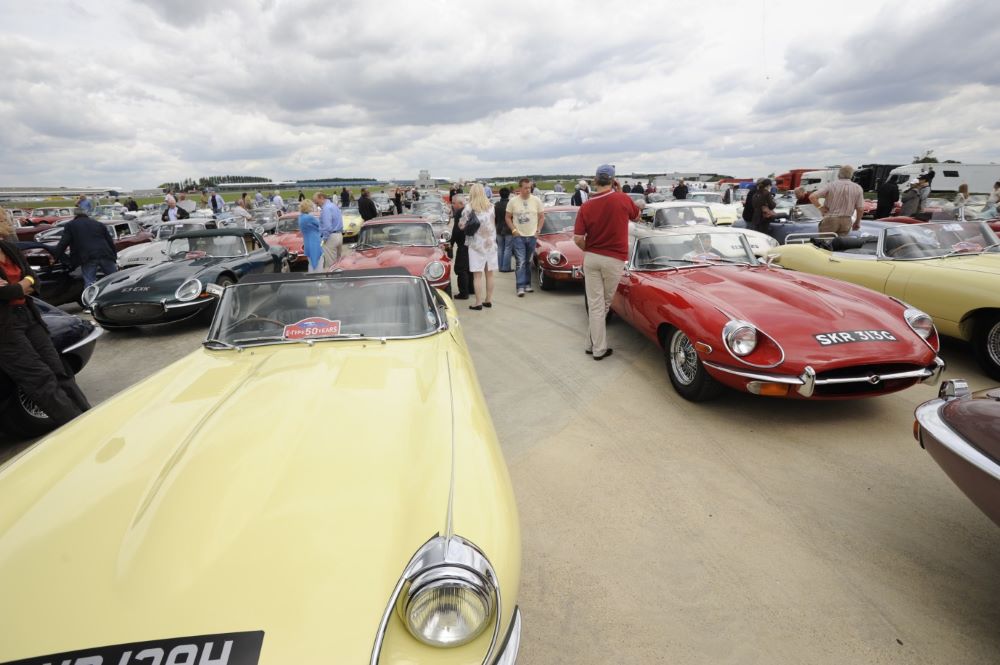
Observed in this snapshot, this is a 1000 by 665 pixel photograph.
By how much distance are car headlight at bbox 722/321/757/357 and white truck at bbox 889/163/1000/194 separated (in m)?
28.7

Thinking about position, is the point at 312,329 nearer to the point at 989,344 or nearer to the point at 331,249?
the point at 989,344

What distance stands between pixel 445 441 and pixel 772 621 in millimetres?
1613

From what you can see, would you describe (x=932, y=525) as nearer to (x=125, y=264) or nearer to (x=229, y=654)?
(x=229, y=654)

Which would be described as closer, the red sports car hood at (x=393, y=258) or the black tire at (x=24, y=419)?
the black tire at (x=24, y=419)

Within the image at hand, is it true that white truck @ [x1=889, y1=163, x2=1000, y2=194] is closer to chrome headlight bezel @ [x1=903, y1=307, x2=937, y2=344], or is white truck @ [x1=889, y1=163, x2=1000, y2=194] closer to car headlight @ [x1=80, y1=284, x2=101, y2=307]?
chrome headlight bezel @ [x1=903, y1=307, x2=937, y2=344]

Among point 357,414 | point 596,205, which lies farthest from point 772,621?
point 596,205

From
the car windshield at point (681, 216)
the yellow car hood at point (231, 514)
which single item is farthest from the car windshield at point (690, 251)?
the car windshield at point (681, 216)

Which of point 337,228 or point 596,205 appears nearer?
point 596,205

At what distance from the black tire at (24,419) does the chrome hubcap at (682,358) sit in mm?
5330

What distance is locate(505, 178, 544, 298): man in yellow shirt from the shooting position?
8.70m

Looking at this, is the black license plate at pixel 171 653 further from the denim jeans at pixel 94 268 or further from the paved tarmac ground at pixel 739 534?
the denim jeans at pixel 94 268

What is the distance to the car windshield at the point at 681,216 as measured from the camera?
9.71 meters

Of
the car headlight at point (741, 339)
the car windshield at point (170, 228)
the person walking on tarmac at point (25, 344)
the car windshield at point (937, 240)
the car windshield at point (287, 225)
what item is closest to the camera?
the person walking on tarmac at point (25, 344)

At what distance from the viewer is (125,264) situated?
9414 millimetres
